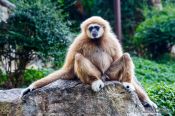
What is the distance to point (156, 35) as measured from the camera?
62.1ft

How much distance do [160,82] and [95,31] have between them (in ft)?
16.8

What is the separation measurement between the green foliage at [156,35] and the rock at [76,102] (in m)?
11.2

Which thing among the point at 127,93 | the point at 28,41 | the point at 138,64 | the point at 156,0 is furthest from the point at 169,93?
the point at 156,0

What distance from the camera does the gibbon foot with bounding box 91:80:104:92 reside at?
7129 mm

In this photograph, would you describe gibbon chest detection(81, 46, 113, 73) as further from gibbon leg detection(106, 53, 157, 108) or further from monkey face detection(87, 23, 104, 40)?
monkey face detection(87, 23, 104, 40)

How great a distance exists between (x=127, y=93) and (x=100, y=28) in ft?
4.16

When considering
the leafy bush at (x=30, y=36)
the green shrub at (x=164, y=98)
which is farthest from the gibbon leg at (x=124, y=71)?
the leafy bush at (x=30, y=36)

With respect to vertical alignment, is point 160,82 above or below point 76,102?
below

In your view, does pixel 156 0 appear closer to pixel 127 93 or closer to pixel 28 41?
pixel 28 41

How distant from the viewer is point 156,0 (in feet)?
75.0

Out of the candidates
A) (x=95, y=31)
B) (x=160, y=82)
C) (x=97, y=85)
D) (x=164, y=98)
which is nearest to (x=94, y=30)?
(x=95, y=31)

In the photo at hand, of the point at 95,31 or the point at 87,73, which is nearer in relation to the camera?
the point at 87,73

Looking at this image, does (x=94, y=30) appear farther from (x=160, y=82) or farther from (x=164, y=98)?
(x=160, y=82)

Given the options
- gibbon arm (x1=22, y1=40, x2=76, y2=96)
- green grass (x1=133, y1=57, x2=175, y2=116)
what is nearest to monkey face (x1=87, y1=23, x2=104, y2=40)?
gibbon arm (x1=22, y1=40, x2=76, y2=96)
